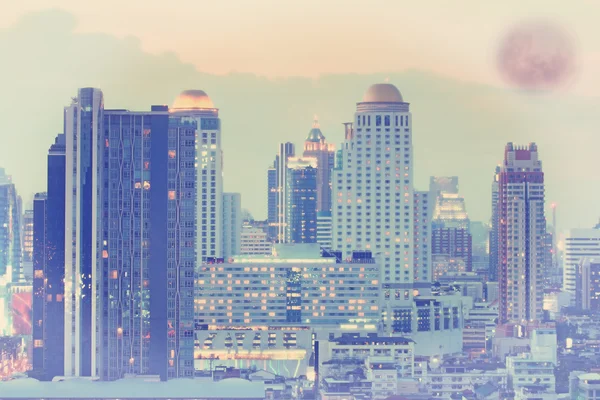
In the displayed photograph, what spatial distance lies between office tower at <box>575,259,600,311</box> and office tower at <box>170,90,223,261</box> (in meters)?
12.3

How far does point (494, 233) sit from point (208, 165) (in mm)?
10480

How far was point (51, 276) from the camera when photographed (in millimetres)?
52438

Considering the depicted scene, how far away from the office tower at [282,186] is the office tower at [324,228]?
2072 mm

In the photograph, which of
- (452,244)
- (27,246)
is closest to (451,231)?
(452,244)

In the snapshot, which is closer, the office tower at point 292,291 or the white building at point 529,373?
the white building at point 529,373

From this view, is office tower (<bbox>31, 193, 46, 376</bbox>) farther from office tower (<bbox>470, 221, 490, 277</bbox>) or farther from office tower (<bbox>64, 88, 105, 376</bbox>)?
office tower (<bbox>470, 221, 490, 277</bbox>)

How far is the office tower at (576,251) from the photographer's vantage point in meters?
77.9

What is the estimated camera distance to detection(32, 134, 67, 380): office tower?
51438 mm

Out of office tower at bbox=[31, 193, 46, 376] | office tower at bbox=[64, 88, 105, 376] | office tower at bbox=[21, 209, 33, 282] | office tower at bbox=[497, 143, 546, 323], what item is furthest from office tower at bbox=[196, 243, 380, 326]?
office tower at bbox=[64, 88, 105, 376]

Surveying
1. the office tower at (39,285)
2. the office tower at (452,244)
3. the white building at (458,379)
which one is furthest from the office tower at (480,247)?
the office tower at (39,285)

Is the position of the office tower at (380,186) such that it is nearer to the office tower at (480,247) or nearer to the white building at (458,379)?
the office tower at (480,247)

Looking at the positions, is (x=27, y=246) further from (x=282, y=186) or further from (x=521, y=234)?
(x=282, y=186)

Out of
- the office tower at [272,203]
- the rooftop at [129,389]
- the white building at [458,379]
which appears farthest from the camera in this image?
the office tower at [272,203]

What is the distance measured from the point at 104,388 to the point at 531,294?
27448mm
